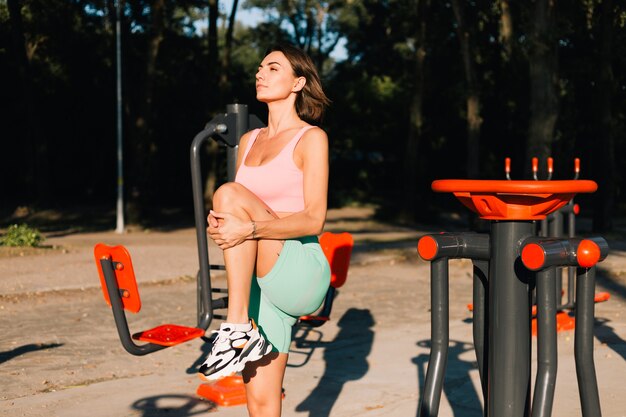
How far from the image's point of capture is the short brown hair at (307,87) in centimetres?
309

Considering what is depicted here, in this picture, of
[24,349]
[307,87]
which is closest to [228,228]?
[307,87]

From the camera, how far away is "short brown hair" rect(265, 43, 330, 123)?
309 cm

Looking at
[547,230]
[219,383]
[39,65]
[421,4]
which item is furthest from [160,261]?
[39,65]

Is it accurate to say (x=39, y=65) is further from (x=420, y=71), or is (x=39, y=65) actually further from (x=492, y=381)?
(x=492, y=381)

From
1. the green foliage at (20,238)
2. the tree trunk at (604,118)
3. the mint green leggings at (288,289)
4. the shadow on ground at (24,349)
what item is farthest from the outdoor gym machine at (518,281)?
the tree trunk at (604,118)

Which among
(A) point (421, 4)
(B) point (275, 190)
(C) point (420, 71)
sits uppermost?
(A) point (421, 4)

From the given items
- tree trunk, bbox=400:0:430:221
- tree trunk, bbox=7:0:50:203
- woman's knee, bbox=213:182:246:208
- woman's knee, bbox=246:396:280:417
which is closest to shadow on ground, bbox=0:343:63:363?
woman's knee, bbox=246:396:280:417

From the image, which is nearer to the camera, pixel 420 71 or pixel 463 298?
pixel 463 298

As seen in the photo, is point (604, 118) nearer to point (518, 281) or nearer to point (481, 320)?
point (481, 320)

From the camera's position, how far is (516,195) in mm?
2789

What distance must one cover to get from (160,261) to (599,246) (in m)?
11.3

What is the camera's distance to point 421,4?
24312 millimetres

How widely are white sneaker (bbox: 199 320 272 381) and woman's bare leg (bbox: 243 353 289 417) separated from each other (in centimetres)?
27

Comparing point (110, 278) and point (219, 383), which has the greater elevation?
point (110, 278)
